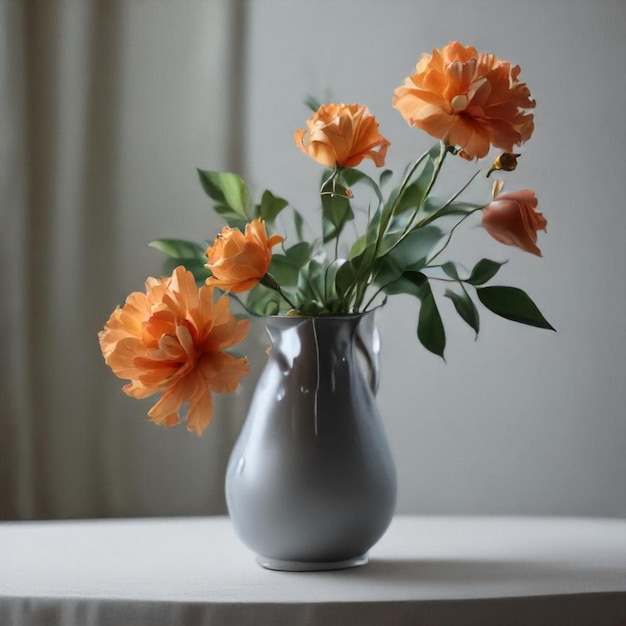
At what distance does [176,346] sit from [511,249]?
3.14 ft

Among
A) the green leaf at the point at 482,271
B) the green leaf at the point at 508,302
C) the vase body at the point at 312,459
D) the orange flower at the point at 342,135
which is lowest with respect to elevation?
the vase body at the point at 312,459

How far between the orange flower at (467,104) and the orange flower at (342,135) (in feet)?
0.20

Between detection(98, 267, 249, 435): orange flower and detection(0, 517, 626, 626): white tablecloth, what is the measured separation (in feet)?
0.52

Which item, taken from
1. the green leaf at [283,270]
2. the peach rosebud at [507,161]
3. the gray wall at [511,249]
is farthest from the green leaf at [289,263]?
the gray wall at [511,249]

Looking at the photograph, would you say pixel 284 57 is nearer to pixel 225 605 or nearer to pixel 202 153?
pixel 202 153

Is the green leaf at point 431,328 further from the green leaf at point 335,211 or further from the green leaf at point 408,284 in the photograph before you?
the green leaf at point 335,211

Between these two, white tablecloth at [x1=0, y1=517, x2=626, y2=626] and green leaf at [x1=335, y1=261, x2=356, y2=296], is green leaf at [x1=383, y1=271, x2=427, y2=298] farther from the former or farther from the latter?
white tablecloth at [x1=0, y1=517, x2=626, y2=626]

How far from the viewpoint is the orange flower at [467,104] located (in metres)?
0.80

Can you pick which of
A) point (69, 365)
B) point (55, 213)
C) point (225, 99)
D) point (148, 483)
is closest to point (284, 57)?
point (225, 99)

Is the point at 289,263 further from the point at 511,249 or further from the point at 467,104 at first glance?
the point at 511,249

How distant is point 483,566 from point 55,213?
1.03 meters

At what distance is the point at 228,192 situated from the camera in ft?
3.25


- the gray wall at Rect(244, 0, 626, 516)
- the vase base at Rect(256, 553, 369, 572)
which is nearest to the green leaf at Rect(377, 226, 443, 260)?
the vase base at Rect(256, 553, 369, 572)

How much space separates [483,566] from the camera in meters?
0.91
